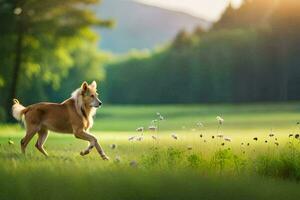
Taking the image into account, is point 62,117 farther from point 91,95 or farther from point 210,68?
point 210,68

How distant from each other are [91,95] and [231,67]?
41.3 meters

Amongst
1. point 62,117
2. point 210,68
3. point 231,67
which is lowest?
point 62,117

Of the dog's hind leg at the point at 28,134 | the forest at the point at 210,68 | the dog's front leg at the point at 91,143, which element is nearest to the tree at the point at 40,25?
the dog's hind leg at the point at 28,134

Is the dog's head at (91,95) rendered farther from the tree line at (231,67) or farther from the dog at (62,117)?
the tree line at (231,67)

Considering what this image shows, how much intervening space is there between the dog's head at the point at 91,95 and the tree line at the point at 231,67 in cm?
4034

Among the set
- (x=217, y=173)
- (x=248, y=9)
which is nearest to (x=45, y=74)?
(x=217, y=173)

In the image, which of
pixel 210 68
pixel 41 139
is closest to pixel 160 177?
pixel 41 139

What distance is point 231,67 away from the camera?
51281 mm

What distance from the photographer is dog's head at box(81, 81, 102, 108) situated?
34.8ft

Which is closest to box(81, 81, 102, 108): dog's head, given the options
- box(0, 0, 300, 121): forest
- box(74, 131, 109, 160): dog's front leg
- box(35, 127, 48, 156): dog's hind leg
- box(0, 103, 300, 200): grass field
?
box(74, 131, 109, 160): dog's front leg

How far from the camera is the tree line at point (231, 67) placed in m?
51.0

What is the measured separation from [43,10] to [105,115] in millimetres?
16448

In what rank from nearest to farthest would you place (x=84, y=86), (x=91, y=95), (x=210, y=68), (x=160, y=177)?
(x=160, y=177) → (x=84, y=86) → (x=91, y=95) → (x=210, y=68)

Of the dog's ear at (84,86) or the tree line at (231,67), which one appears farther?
the tree line at (231,67)
